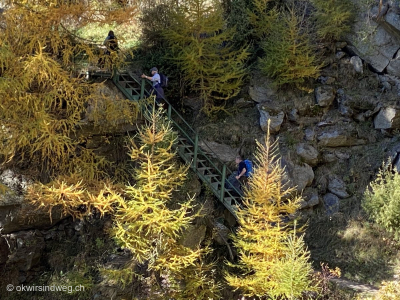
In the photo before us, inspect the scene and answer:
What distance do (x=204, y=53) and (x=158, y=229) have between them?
616cm

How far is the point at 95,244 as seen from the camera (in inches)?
397

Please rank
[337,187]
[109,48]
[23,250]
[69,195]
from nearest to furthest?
[69,195], [23,250], [109,48], [337,187]

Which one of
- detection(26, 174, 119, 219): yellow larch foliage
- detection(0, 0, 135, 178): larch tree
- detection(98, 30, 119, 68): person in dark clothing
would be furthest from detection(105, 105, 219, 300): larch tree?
detection(98, 30, 119, 68): person in dark clothing

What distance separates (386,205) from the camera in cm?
941

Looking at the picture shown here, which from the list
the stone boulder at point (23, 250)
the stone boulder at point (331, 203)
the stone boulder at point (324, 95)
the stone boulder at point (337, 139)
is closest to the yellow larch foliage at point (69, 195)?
the stone boulder at point (23, 250)

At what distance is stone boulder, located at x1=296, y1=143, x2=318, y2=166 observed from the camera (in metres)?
11.4

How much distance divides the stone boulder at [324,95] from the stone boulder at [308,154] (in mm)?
1672

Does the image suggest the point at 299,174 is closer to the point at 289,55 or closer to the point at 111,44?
the point at 289,55

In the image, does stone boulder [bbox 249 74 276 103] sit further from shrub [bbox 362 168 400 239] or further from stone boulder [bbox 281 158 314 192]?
shrub [bbox 362 168 400 239]

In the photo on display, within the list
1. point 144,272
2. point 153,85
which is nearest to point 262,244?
point 144,272

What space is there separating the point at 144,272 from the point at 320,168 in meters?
6.29

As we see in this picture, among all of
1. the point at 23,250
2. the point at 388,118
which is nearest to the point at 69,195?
the point at 23,250

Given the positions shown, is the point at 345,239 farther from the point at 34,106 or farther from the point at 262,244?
the point at 34,106

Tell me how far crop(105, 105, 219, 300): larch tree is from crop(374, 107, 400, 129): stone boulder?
285 inches
